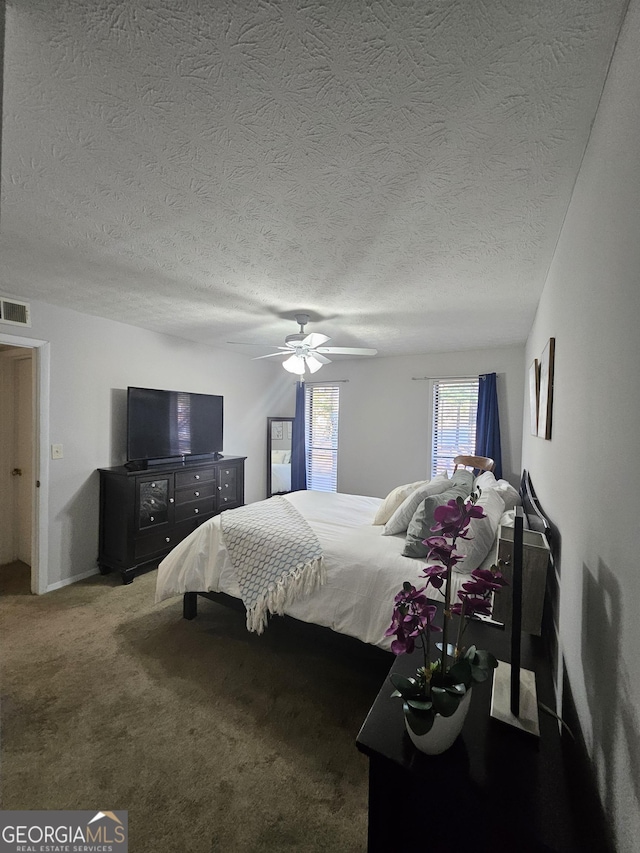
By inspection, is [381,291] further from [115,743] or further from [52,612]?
[52,612]

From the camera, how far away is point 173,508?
3.66 m

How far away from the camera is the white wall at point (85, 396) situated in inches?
120

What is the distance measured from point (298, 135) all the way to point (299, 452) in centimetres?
473

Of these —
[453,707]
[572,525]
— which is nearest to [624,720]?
[453,707]

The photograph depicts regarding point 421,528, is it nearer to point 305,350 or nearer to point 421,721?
point 421,721

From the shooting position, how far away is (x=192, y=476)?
3867 millimetres

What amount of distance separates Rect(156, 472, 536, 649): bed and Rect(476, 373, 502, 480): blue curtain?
1.16 meters

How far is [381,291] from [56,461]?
10.1 feet

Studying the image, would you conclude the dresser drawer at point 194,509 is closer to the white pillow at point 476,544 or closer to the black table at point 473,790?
the white pillow at point 476,544

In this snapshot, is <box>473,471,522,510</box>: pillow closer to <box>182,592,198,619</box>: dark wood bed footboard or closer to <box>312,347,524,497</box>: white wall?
<box>312,347,524,497</box>: white wall

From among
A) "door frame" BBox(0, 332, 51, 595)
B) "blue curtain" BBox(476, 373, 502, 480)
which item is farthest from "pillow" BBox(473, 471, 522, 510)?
"door frame" BBox(0, 332, 51, 595)

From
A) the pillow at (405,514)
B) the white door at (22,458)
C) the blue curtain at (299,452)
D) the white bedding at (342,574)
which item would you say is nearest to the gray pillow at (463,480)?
the pillow at (405,514)

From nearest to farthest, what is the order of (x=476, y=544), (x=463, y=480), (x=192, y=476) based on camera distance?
(x=476, y=544)
(x=463, y=480)
(x=192, y=476)

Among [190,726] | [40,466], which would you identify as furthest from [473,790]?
[40,466]
